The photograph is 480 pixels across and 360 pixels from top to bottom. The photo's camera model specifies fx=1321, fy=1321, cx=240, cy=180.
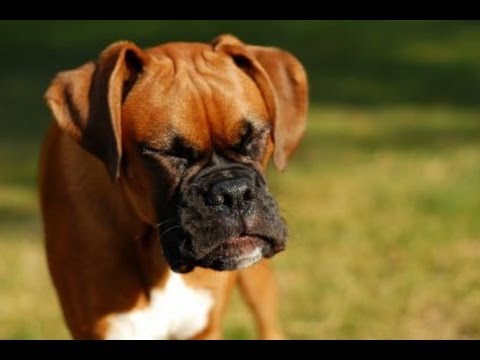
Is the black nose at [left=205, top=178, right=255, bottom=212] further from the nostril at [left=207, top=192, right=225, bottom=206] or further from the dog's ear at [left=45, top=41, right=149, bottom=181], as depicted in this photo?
the dog's ear at [left=45, top=41, right=149, bottom=181]

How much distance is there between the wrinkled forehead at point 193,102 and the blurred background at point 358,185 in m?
1.95

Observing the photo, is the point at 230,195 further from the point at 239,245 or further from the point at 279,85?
the point at 279,85

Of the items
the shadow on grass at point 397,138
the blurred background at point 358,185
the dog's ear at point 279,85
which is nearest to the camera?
the dog's ear at point 279,85

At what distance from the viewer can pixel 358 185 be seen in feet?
29.8

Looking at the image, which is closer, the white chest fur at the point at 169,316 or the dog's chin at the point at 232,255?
the dog's chin at the point at 232,255

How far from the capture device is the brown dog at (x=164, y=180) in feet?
15.9

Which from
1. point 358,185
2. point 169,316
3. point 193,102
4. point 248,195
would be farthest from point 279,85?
point 358,185

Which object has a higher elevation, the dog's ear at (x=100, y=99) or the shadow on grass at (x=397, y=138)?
the dog's ear at (x=100, y=99)

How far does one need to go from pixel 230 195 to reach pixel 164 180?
0.26 m

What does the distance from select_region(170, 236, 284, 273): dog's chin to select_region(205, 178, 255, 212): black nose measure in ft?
0.39

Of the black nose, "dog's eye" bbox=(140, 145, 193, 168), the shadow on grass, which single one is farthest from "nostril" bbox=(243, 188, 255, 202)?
the shadow on grass

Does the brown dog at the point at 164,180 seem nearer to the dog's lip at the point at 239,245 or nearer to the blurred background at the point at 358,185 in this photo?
the dog's lip at the point at 239,245

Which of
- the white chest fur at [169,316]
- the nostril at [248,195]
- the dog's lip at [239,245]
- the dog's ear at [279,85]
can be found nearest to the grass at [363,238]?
the white chest fur at [169,316]

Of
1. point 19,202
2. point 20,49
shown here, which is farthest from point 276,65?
point 20,49
